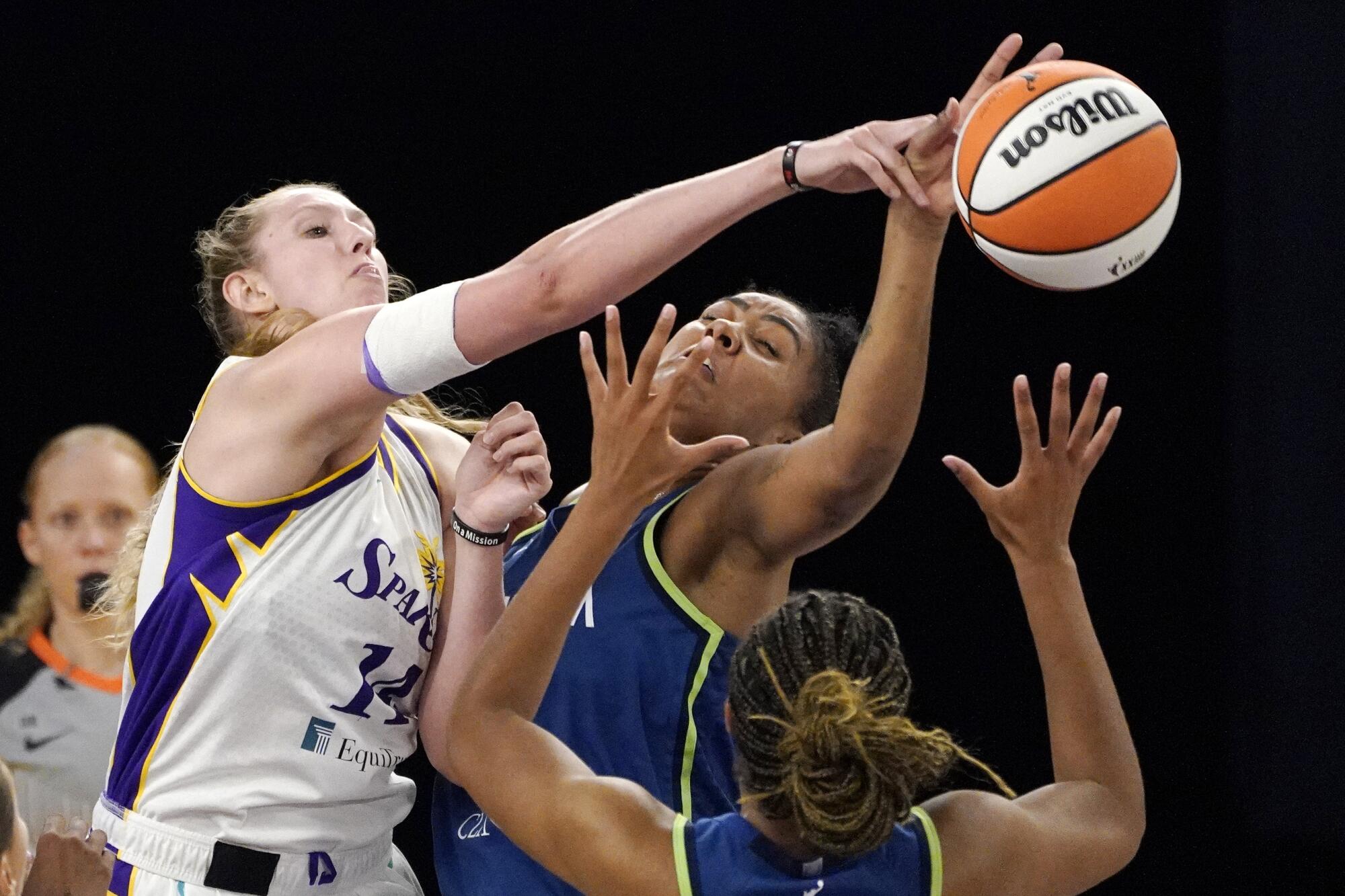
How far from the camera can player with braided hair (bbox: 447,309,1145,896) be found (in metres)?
1.67

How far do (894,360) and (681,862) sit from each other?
0.76 meters

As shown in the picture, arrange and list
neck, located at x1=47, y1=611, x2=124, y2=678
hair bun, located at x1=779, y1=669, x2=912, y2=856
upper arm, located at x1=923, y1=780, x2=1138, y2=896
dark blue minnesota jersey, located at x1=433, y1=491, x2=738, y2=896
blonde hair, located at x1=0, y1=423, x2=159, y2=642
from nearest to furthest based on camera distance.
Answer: hair bun, located at x1=779, y1=669, x2=912, y2=856
upper arm, located at x1=923, y1=780, x2=1138, y2=896
dark blue minnesota jersey, located at x1=433, y1=491, x2=738, y2=896
neck, located at x1=47, y1=611, x2=124, y2=678
blonde hair, located at x1=0, y1=423, x2=159, y2=642

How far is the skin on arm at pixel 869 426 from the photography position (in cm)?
205

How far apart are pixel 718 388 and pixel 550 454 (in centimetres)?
260

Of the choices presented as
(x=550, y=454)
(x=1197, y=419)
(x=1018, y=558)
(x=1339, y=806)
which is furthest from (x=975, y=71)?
(x=1018, y=558)

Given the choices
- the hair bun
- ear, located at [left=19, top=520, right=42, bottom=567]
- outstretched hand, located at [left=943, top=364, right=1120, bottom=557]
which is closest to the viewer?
the hair bun

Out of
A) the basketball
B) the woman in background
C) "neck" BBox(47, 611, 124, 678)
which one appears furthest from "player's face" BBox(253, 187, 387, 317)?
"neck" BBox(47, 611, 124, 678)

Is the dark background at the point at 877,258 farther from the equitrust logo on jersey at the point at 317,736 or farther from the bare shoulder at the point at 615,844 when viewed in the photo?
the bare shoulder at the point at 615,844

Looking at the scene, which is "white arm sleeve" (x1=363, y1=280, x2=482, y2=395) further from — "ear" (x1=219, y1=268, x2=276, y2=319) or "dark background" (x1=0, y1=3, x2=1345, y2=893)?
"dark background" (x1=0, y1=3, x2=1345, y2=893)

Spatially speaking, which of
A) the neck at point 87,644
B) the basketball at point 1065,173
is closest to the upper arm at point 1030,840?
the basketball at point 1065,173

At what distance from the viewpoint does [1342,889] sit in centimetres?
471

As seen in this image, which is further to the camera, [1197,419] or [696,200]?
[1197,419]

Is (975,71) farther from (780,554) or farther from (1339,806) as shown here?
(780,554)

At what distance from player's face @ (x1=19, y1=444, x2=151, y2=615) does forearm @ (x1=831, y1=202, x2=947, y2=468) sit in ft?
9.11
